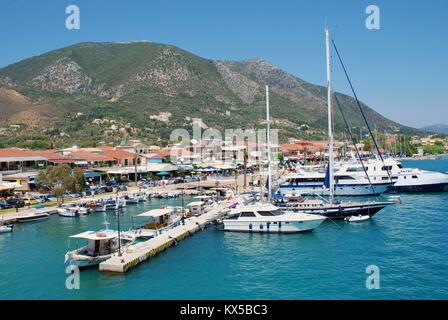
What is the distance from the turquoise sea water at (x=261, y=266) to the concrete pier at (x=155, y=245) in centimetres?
56

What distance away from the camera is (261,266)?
28906 millimetres

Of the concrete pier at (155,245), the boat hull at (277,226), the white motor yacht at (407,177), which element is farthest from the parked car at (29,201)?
the white motor yacht at (407,177)

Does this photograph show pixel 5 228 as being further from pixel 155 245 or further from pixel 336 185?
pixel 336 185

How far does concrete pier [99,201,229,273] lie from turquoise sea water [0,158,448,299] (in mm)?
564

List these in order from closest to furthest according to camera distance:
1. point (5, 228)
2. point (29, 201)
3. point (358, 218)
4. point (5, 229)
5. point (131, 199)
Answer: point (5, 229) < point (5, 228) < point (358, 218) < point (29, 201) < point (131, 199)

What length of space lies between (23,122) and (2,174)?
8673cm

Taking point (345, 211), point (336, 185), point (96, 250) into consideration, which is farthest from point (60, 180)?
point (336, 185)

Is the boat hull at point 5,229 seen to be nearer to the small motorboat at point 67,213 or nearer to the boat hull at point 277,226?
the small motorboat at point 67,213

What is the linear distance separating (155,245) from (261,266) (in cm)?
863

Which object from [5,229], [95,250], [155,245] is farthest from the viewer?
[5,229]

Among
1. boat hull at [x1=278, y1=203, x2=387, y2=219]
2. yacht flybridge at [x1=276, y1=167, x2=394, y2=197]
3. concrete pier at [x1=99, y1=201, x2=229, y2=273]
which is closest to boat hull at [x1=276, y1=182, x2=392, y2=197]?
yacht flybridge at [x1=276, y1=167, x2=394, y2=197]

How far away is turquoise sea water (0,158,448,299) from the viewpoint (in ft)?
79.5

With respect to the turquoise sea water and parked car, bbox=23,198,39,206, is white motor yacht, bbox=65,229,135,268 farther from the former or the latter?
parked car, bbox=23,198,39,206

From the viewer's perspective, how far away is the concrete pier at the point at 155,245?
27844 millimetres
